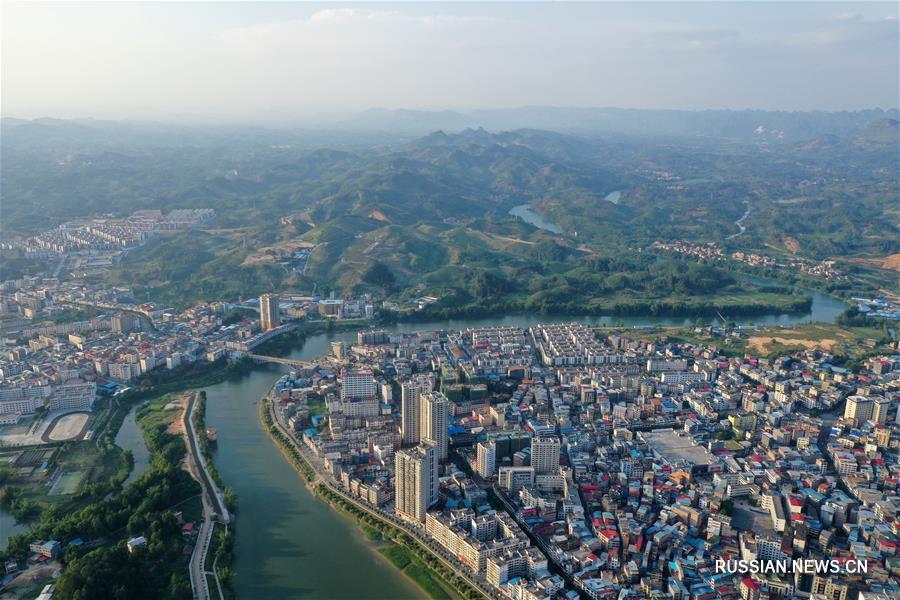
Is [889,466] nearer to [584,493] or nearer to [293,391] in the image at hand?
[584,493]

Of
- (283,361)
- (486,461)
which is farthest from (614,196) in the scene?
(486,461)

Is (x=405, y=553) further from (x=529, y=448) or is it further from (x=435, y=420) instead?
(x=529, y=448)

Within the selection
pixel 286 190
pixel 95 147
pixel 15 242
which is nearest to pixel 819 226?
pixel 286 190

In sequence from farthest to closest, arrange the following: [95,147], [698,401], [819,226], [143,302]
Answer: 1. [95,147]
2. [819,226]
3. [143,302]
4. [698,401]

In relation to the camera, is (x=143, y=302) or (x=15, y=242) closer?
(x=143, y=302)

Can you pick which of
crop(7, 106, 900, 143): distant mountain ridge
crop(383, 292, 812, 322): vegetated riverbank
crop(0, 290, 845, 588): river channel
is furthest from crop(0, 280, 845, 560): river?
crop(7, 106, 900, 143): distant mountain ridge

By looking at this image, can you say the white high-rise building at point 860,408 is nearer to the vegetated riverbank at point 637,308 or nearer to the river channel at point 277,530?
the vegetated riverbank at point 637,308
